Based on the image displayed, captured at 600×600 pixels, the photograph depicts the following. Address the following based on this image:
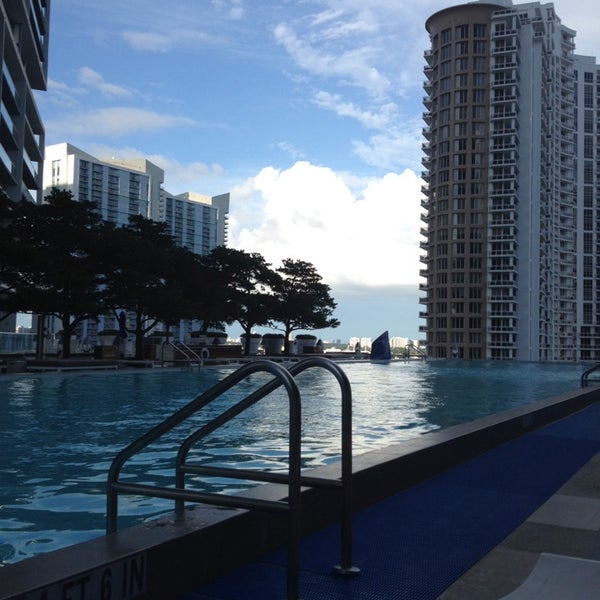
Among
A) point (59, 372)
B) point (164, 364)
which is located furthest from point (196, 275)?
point (59, 372)

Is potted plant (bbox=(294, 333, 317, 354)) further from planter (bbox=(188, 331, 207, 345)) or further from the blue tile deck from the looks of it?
the blue tile deck

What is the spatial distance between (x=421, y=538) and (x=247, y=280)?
162 feet

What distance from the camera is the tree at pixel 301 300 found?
186 feet

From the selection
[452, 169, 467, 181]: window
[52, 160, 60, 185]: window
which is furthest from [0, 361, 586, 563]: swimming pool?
[52, 160, 60, 185]: window

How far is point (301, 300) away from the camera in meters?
57.4

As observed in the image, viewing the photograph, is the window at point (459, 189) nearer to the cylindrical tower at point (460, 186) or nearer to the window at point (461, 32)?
the cylindrical tower at point (460, 186)

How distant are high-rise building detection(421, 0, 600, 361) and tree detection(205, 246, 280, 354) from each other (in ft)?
154

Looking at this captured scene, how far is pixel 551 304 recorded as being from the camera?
10469cm

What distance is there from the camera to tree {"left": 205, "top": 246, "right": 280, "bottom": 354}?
167ft

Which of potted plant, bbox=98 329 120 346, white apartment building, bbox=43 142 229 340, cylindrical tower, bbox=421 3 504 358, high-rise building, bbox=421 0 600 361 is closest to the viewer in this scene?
potted plant, bbox=98 329 120 346

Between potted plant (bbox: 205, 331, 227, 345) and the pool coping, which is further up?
potted plant (bbox: 205, 331, 227, 345)

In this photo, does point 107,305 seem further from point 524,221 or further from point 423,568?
point 524,221

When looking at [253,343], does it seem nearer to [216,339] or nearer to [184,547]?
[216,339]

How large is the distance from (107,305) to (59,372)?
648 centimetres
